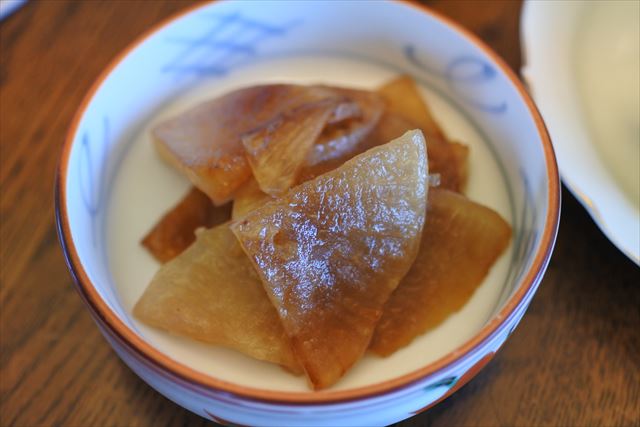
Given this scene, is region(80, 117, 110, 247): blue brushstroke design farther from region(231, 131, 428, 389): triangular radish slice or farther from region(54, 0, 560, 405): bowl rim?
region(231, 131, 428, 389): triangular radish slice

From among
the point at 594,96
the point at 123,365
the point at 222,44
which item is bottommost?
the point at 594,96

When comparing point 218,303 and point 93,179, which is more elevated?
point 93,179

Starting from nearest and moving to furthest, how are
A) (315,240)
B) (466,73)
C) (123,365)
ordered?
(315,240) → (123,365) → (466,73)

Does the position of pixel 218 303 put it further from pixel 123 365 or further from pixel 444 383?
pixel 444 383

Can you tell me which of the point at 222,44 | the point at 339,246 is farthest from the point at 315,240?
the point at 222,44

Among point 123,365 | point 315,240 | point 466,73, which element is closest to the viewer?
point 315,240

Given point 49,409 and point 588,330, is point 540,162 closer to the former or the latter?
point 588,330

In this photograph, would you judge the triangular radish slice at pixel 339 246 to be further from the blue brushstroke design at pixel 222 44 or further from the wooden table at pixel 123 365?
the blue brushstroke design at pixel 222 44
